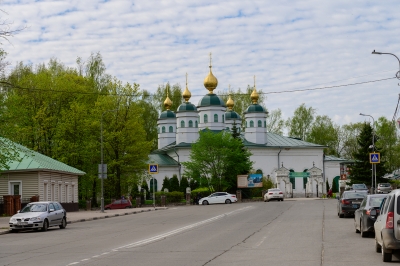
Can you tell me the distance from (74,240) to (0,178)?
27.8 m

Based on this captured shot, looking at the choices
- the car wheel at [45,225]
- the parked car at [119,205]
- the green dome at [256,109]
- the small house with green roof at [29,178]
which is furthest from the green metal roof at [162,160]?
the car wheel at [45,225]

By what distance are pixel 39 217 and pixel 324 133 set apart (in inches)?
3813

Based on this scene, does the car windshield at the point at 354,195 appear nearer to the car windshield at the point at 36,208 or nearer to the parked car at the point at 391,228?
the car windshield at the point at 36,208

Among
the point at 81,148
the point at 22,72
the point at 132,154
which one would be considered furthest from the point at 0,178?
the point at 22,72

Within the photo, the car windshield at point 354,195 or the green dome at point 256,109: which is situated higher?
the green dome at point 256,109

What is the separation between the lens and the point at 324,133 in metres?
122

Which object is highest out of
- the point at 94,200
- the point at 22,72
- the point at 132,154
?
the point at 22,72

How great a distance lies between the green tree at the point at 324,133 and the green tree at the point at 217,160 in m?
41.9

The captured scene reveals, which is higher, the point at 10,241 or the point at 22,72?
the point at 22,72

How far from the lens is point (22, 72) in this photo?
79500 mm

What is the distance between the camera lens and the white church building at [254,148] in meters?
99.2

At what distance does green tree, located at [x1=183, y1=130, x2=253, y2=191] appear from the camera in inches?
3201

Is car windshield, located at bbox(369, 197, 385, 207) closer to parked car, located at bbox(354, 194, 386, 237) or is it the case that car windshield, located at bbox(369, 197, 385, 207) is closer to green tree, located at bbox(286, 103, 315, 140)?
parked car, located at bbox(354, 194, 386, 237)

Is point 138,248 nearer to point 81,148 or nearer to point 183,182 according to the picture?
point 81,148
